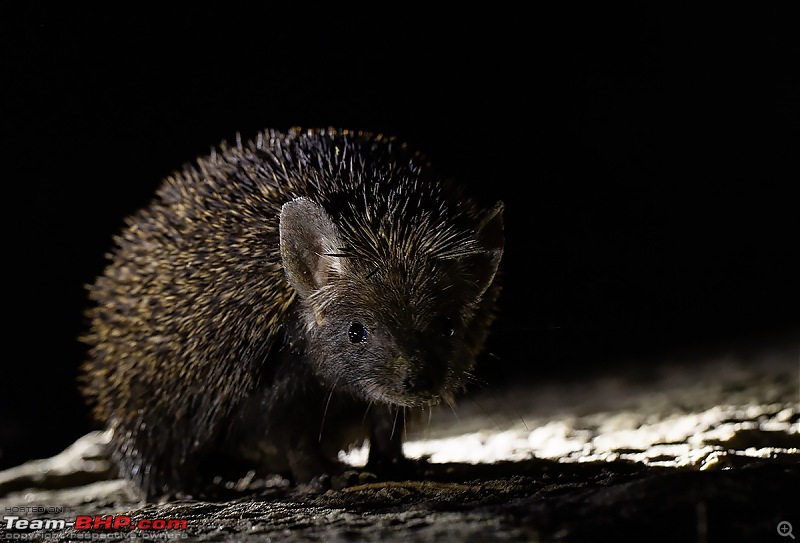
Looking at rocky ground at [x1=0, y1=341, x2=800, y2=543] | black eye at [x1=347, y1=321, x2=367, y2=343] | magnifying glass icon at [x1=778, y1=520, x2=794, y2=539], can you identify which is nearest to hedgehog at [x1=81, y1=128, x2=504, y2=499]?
black eye at [x1=347, y1=321, x2=367, y2=343]

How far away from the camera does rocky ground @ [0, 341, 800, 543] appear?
386 centimetres

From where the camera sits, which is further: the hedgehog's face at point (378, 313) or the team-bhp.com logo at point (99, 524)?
the hedgehog's face at point (378, 313)

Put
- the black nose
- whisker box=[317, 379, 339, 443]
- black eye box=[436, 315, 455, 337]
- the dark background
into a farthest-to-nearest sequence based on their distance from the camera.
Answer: the dark background < whisker box=[317, 379, 339, 443] < black eye box=[436, 315, 455, 337] < the black nose

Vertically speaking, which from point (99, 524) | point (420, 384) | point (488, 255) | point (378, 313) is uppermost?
point (488, 255)

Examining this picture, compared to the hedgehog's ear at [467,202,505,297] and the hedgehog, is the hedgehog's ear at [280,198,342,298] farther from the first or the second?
the hedgehog's ear at [467,202,505,297]

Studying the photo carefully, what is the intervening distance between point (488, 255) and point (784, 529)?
8.99ft

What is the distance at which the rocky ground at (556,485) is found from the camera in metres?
3.86

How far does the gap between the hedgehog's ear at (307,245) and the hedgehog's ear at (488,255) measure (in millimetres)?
965

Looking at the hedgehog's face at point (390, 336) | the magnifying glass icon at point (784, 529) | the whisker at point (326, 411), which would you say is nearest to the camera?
the magnifying glass icon at point (784, 529)

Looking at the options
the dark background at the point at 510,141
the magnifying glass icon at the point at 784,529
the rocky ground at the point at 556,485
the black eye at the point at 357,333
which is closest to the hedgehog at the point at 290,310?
the black eye at the point at 357,333

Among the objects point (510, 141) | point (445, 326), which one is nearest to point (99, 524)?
point (445, 326)

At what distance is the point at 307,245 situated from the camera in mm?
5586

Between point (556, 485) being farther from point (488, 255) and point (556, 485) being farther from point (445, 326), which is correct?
point (488, 255)

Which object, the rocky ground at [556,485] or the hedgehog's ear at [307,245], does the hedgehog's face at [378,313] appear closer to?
the hedgehog's ear at [307,245]
